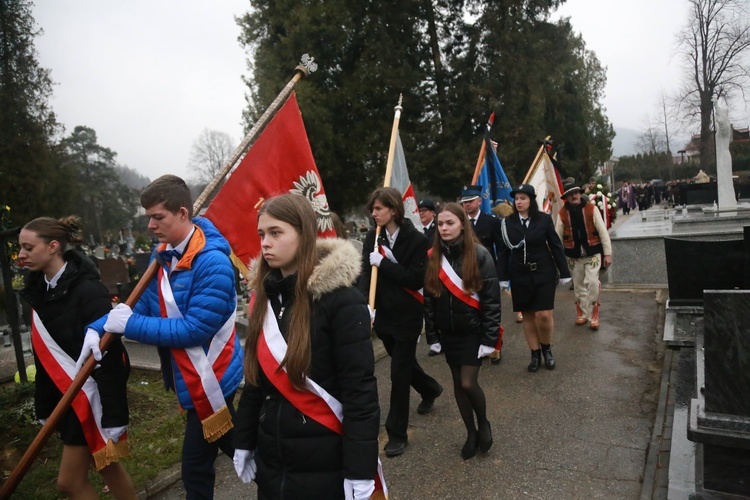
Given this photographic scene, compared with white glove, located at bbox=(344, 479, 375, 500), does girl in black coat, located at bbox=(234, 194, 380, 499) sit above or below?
above

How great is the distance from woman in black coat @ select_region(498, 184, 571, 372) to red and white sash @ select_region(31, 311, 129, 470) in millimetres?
4070

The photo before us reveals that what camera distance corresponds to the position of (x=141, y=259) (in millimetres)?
12570

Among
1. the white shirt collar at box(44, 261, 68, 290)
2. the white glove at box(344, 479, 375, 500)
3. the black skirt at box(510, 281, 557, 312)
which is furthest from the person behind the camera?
the black skirt at box(510, 281, 557, 312)

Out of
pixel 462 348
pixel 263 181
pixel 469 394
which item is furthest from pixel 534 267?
pixel 263 181

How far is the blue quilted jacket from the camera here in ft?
Answer: 8.05

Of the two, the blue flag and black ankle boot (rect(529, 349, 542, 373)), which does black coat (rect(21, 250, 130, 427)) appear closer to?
black ankle boot (rect(529, 349, 542, 373))

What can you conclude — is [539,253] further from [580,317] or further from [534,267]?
[580,317]

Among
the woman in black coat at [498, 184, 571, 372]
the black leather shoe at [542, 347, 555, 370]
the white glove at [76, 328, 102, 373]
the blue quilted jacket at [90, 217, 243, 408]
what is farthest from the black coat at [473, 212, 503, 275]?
the white glove at [76, 328, 102, 373]

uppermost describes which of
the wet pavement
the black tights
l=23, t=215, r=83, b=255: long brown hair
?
l=23, t=215, r=83, b=255: long brown hair

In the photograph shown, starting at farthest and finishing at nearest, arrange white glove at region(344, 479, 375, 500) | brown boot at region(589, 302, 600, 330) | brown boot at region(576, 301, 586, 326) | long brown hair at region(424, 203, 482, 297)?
brown boot at region(576, 301, 586, 326) < brown boot at region(589, 302, 600, 330) < long brown hair at region(424, 203, 482, 297) < white glove at region(344, 479, 375, 500)

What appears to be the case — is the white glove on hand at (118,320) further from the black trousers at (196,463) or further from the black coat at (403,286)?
the black coat at (403,286)

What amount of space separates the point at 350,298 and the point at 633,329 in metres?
5.94

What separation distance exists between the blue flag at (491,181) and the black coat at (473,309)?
4.93m

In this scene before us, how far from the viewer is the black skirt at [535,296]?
17.4 ft
